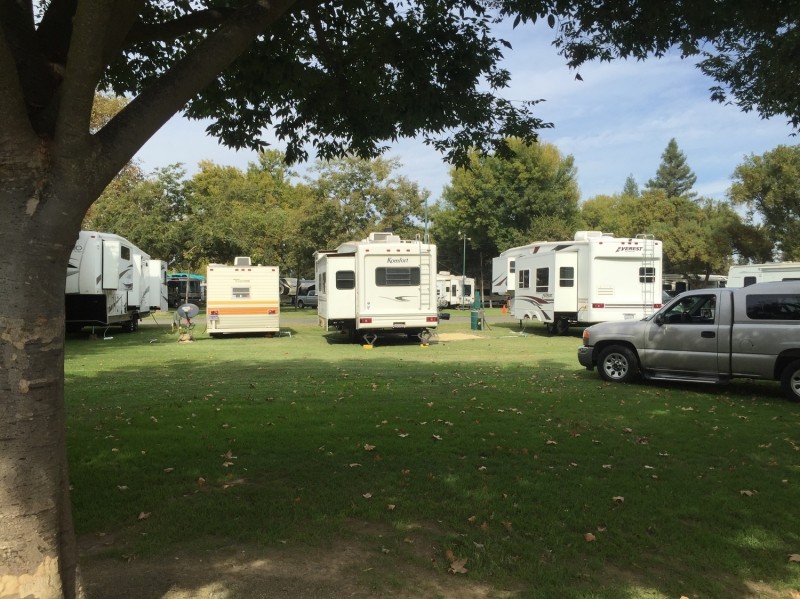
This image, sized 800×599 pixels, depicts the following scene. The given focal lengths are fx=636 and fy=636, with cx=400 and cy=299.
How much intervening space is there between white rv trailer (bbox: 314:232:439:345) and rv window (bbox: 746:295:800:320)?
9.62 metres

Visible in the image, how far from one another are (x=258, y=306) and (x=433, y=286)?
6.20 m

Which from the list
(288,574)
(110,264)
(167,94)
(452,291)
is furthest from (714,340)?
(452,291)

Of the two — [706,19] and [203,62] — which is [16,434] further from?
[706,19]

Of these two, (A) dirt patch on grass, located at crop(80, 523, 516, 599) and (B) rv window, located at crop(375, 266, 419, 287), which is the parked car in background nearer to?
(B) rv window, located at crop(375, 266, 419, 287)

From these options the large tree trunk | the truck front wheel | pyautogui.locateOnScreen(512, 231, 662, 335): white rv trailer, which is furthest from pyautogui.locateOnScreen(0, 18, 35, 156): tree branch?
pyautogui.locateOnScreen(512, 231, 662, 335): white rv trailer

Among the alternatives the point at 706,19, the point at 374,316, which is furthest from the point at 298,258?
the point at 706,19

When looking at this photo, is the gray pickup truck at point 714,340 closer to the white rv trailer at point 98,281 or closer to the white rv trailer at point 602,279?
the white rv trailer at point 602,279

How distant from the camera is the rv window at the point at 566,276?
67.9 ft

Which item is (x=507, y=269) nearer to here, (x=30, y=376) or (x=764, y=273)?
(x=764, y=273)

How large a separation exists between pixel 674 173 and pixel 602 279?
247ft

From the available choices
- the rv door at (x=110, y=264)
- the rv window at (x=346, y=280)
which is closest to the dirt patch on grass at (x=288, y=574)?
the rv window at (x=346, y=280)

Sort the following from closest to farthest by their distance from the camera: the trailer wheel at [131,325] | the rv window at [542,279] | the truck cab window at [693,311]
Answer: the truck cab window at [693,311] < the rv window at [542,279] < the trailer wheel at [131,325]

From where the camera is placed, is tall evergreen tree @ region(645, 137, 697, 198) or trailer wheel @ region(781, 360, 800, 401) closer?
trailer wheel @ region(781, 360, 800, 401)

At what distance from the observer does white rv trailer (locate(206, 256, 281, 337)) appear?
20.7 meters
